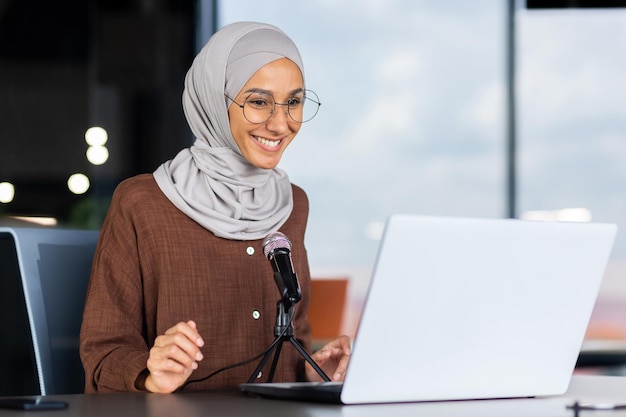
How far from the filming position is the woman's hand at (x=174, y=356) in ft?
4.41

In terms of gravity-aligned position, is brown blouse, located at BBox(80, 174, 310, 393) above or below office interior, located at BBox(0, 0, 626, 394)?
below

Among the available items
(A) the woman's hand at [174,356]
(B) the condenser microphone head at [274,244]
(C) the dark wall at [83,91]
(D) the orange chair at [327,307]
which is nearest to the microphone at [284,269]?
(B) the condenser microphone head at [274,244]

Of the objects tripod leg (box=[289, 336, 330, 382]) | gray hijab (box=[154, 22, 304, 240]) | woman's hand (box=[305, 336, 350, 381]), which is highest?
gray hijab (box=[154, 22, 304, 240])

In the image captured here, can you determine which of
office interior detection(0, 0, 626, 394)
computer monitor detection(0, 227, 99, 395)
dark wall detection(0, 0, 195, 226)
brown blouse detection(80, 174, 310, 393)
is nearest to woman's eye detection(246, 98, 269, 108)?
brown blouse detection(80, 174, 310, 393)

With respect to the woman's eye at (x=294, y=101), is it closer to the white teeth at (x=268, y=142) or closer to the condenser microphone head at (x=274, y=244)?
the white teeth at (x=268, y=142)

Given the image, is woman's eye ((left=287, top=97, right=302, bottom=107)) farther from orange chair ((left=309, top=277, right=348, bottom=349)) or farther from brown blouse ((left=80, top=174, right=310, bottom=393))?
orange chair ((left=309, top=277, right=348, bottom=349))

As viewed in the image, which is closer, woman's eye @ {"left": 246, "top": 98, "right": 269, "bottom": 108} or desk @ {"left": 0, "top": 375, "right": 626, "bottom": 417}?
desk @ {"left": 0, "top": 375, "right": 626, "bottom": 417}

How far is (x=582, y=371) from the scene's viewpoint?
5.75 metres

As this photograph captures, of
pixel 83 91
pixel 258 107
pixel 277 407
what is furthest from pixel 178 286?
pixel 83 91

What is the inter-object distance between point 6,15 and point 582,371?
3.73 metres

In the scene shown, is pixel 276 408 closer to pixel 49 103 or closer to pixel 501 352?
pixel 501 352

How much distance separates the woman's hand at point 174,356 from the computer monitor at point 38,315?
30 cm

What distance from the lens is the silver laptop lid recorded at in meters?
1.09

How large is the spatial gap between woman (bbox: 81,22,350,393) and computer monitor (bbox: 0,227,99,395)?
0.07 metres
